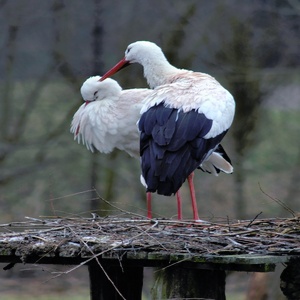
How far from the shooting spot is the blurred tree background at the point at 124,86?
441 inches

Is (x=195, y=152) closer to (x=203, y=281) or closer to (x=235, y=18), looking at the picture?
(x=203, y=281)

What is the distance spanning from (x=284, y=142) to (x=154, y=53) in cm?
330

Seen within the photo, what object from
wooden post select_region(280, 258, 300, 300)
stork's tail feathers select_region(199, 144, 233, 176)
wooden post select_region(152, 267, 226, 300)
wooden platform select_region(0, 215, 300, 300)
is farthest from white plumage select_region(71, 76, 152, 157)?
wooden post select_region(280, 258, 300, 300)

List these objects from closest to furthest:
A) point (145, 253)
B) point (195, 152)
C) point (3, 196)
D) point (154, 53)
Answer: point (145, 253)
point (195, 152)
point (154, 53)
point (3, 196)

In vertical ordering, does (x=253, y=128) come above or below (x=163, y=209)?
above

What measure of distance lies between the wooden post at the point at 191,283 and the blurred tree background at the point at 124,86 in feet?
17.5

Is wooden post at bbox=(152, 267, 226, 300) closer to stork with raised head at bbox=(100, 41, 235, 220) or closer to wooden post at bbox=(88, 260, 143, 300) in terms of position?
wooden post at bbox=(88, 260, 143, 300)

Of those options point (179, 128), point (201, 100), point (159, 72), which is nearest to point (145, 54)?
point (159, 72)

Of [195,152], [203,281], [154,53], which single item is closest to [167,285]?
[203,281]

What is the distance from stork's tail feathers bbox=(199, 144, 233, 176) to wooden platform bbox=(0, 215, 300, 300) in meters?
1.96

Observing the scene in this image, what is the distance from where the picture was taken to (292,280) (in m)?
5.64

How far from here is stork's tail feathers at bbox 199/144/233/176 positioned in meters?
8.52

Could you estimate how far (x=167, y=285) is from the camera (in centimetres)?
577

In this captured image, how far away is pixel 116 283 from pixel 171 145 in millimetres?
951
